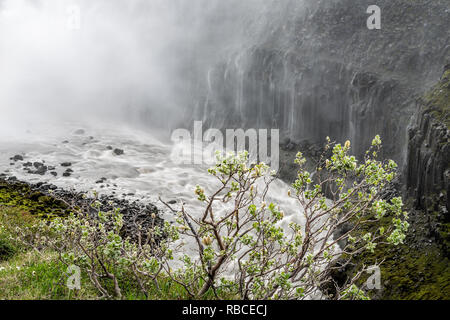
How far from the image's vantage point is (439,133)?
1265 centimetres

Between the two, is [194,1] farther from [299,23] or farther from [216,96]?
[299,23]

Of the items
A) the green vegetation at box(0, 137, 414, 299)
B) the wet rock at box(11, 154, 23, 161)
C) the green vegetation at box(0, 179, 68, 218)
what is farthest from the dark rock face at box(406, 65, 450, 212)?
the wet rock at box(11, 154, 23, 161)

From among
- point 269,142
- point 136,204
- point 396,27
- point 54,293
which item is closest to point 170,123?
point 269,142

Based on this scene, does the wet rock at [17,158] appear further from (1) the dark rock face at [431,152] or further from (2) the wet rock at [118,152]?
(1) the dark rock face at [431,152]

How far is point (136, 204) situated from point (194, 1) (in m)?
37.1
